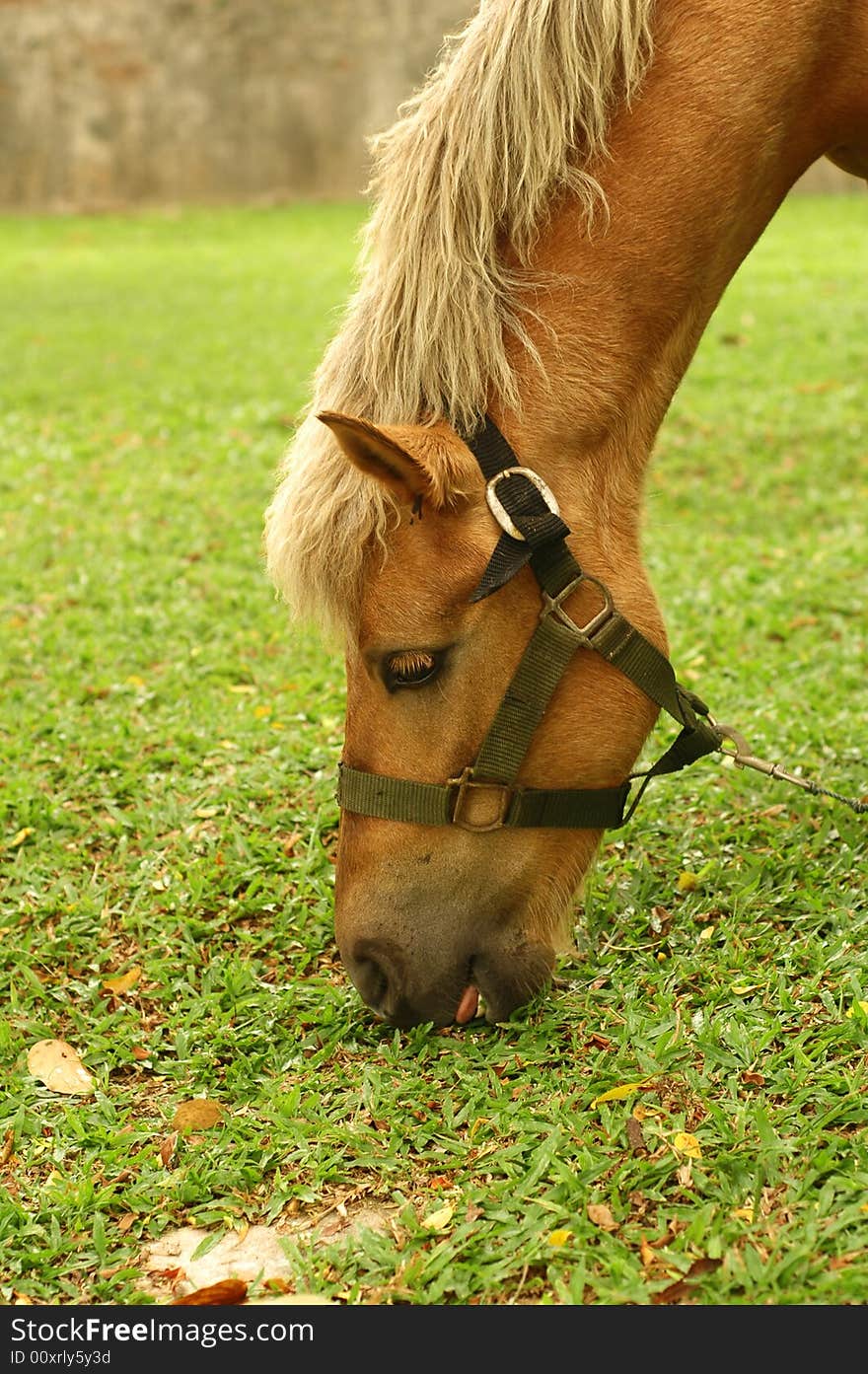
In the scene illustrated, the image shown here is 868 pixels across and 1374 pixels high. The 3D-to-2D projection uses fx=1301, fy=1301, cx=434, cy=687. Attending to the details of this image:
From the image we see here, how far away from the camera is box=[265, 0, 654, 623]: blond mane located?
2572 millimetres

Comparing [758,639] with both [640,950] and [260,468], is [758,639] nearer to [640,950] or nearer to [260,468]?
[640,950]

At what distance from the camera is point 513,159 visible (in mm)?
2613

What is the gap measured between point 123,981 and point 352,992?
0.58 meters

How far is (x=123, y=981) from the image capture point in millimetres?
3178

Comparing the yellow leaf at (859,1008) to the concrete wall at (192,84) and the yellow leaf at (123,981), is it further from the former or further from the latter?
the concrete wall at (192,84)

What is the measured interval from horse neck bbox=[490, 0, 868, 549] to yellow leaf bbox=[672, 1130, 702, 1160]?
A: 3.87ft

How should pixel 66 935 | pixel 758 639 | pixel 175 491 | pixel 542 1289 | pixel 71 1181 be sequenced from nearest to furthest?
1. pixel 542 1289
2. pixel 71 1181
3. pixel 66 935
4. pixel 758 639
5. pixel 175 491

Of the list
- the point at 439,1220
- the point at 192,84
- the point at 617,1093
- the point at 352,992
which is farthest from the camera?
the point at 192,84

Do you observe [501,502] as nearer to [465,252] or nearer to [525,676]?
[525,676]

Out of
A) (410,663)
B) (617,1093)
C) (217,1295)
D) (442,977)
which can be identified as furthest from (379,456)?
(217,1295)

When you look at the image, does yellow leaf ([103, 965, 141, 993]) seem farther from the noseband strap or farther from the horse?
the noseband strap
